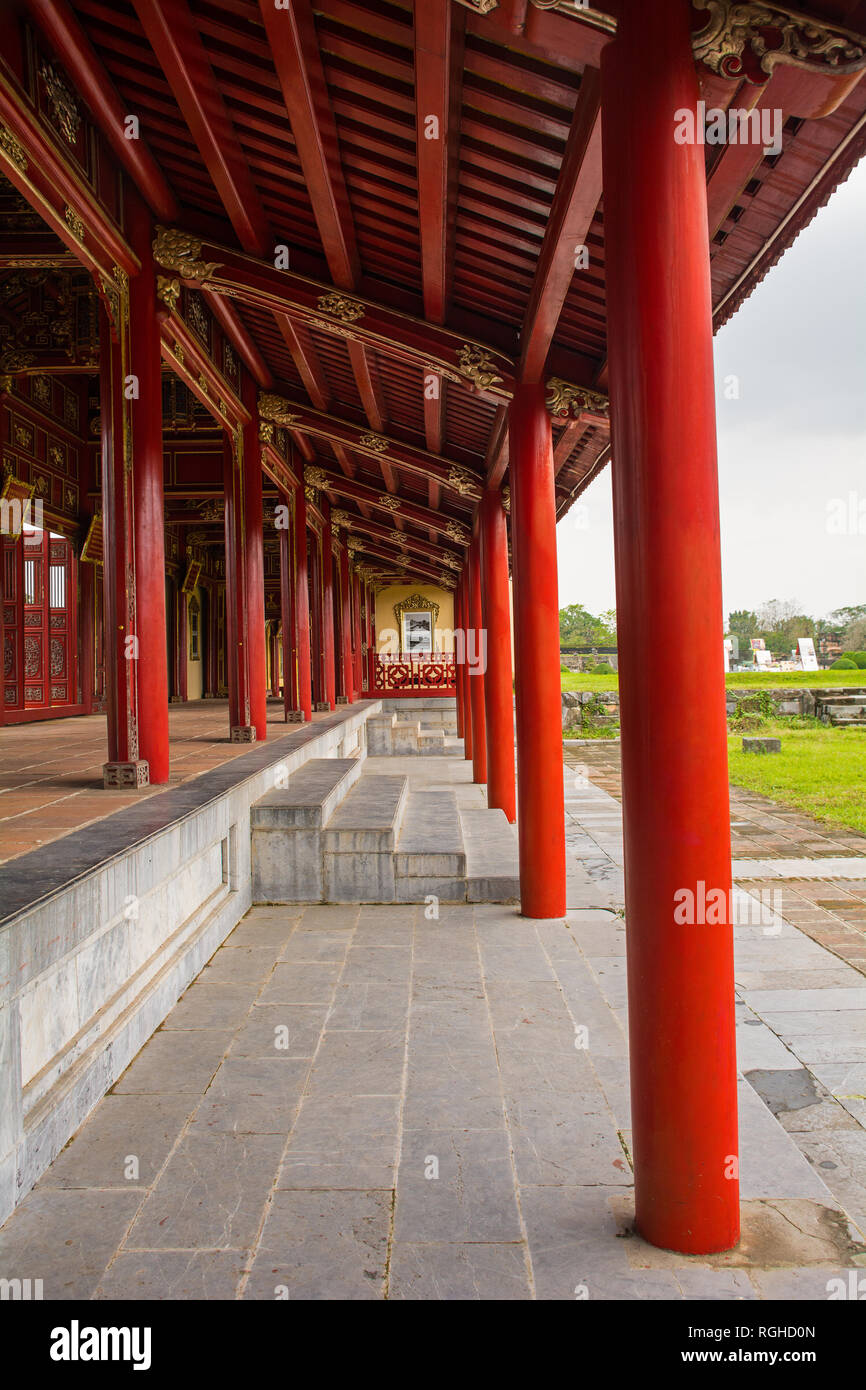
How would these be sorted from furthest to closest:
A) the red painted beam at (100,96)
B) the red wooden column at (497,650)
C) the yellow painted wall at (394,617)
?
the yellow painted wall at (394,617) < the red wooden column at (497,650) < the red painted beam at (100,96)

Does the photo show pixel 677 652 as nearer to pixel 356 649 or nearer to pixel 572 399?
pixel 572 399

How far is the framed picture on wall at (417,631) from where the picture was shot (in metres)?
28.6

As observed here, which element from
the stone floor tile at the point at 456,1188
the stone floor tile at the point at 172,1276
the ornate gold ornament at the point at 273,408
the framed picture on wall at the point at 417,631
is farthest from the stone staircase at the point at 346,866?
the framed picture on wall at the point at 417,631

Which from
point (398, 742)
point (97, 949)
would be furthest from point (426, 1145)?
point (398, 742)

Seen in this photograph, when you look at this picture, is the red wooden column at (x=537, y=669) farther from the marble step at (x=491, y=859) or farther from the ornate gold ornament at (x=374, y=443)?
the ornate gold ornament at (x=374, y=443)

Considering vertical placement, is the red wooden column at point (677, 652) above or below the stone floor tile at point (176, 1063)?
above

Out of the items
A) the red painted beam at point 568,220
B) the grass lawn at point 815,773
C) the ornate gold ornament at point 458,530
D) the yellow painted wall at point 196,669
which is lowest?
the grass lawn at point 815,773

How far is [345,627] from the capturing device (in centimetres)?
1859

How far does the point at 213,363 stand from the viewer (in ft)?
24.3

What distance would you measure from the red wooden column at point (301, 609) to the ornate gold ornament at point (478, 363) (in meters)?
6.63

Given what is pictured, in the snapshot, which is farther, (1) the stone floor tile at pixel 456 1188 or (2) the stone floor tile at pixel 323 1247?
(1) the stone floor tile at pixel 456 1188

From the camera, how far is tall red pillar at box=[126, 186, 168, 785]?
5582 millimetres

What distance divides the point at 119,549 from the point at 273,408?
4.12m
